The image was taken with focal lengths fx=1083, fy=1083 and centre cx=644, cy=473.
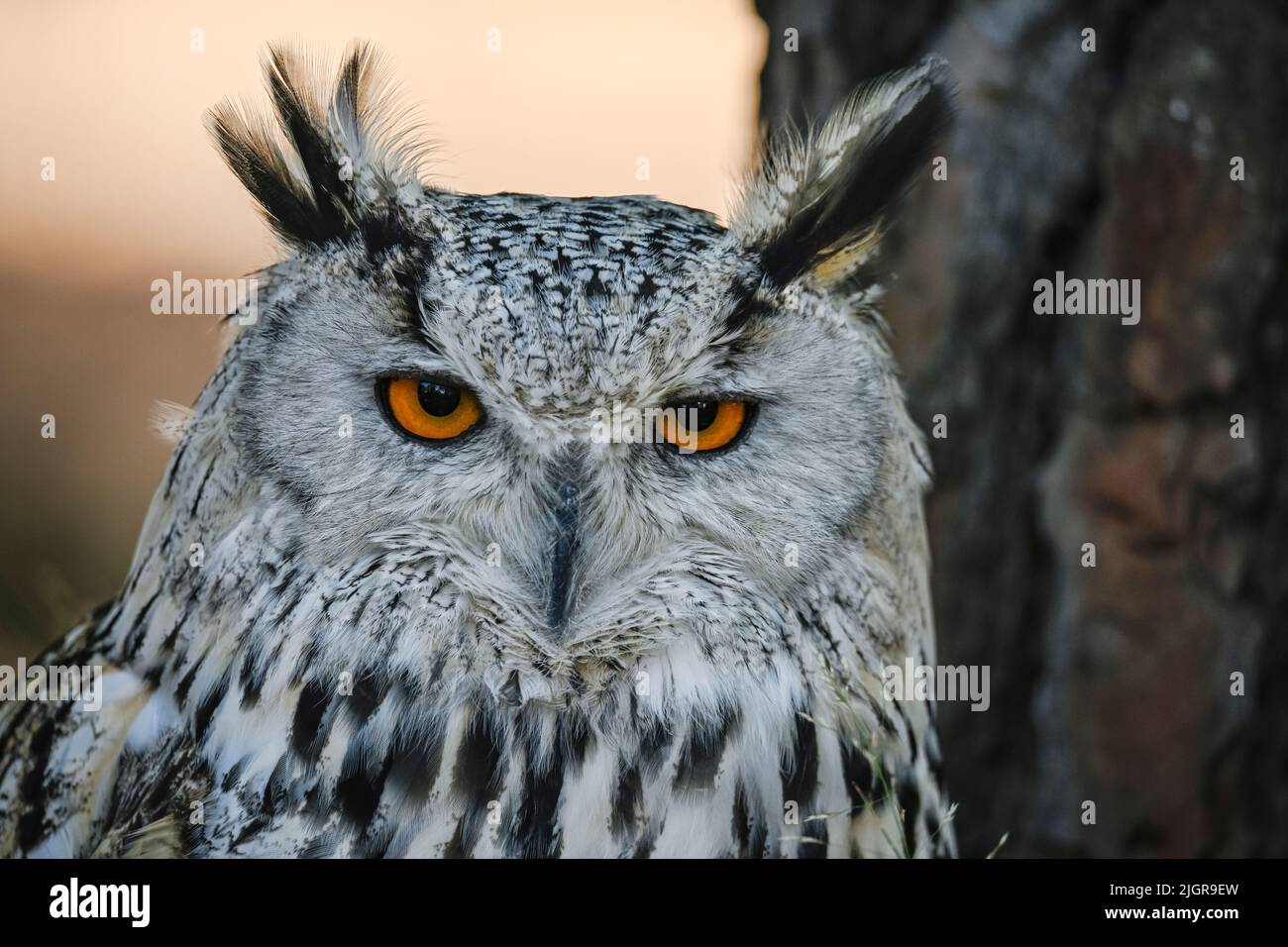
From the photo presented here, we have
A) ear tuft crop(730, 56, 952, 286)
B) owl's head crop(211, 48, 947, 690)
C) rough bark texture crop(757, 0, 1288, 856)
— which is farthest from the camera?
rough bark texture crop(757, 0, 1288, 856)

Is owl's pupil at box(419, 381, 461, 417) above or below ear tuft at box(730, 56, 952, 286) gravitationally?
below

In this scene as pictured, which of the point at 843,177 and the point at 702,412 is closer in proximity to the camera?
the point at 702,412

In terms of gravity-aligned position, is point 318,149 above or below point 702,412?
above

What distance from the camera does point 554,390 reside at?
1.07 meters

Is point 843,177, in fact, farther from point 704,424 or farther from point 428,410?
point 428,410

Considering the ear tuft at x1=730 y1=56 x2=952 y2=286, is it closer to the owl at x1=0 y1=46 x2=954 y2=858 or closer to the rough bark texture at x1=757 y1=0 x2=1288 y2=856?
the owl at x1=0 y1=46 x2=954 y2=858

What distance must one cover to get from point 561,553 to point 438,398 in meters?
0.21

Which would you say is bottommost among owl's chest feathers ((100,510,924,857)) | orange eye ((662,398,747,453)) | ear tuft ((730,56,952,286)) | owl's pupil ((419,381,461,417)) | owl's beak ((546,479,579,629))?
owl's chest feathers ((100,510,924,857))

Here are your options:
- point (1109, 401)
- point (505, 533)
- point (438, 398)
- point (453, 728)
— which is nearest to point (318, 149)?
point (438, 398)

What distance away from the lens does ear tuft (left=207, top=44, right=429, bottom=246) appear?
1.18 meters

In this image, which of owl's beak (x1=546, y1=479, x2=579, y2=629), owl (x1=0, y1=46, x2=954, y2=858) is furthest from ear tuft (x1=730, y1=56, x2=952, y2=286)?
owl's beak (x1=546, y1=479, x2=579, y2=629)

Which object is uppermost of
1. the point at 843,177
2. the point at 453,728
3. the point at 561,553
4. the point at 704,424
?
the point at 843,177

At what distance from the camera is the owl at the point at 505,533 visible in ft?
3.69

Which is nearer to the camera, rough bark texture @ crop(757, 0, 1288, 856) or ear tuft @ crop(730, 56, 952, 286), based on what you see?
ear tuft @ crop(730, 56, 952, 286)
